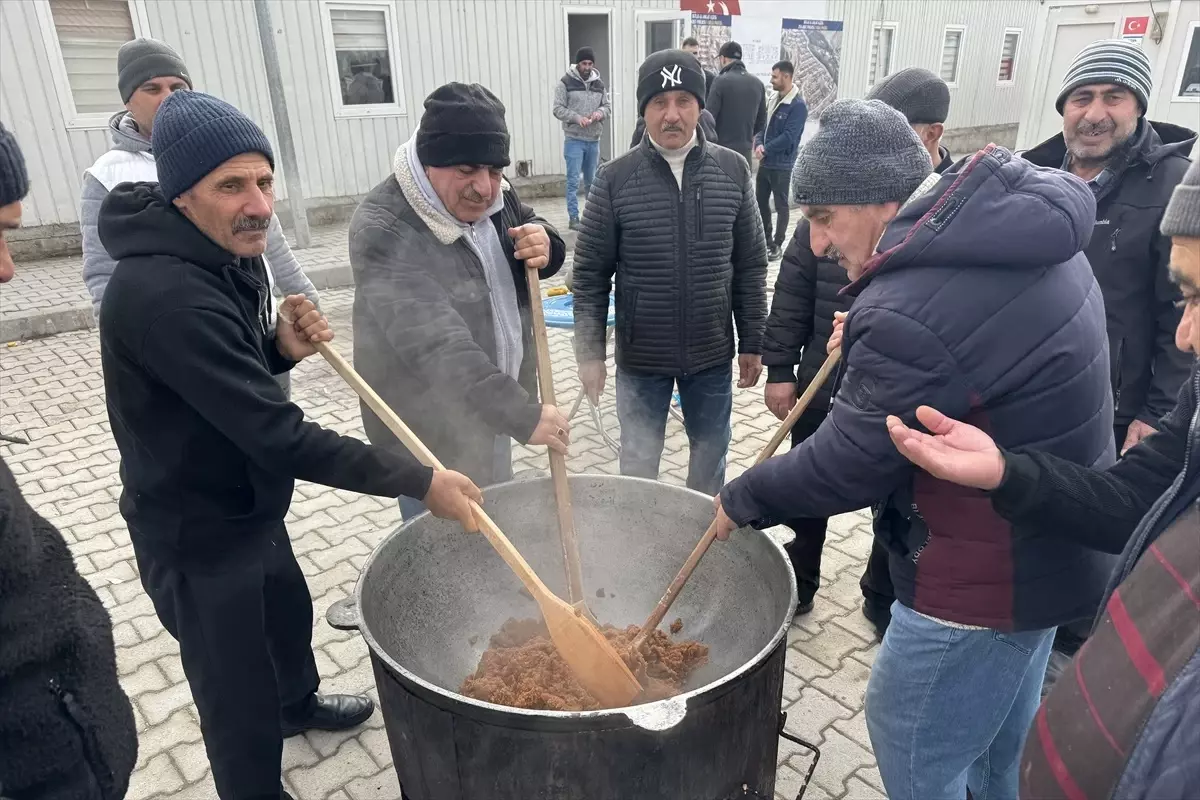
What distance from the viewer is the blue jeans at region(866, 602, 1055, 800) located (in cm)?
187

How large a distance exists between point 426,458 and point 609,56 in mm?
11553

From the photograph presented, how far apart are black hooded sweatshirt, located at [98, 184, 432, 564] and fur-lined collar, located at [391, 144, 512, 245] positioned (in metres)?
0.67

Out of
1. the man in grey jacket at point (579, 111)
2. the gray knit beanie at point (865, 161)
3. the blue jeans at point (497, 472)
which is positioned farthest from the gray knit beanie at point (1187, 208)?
the man in grey jacket at point (579, 111)

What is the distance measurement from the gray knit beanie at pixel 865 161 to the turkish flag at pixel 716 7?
11.8m

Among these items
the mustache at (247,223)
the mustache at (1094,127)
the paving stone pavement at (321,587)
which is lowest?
the paving stone pavement at (321,587)

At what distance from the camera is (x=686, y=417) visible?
385cm

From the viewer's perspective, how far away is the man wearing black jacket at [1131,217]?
110 inches

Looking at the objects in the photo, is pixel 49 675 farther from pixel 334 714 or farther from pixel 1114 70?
pixel 1114 70

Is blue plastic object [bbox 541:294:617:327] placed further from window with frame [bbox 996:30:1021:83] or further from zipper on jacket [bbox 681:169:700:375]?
window with frame [bbox 996:30:1021:83]

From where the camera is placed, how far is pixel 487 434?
3.17 m

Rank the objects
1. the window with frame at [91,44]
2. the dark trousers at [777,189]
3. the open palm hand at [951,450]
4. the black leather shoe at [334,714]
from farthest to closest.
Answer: the dark trousers at [777,189]
the window with frame at [91,44]
the black leather shoe at [334,714]
the open palm hand at [951,450]

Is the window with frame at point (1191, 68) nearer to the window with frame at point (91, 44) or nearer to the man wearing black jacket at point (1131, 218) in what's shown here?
the man wearing black jacket at point (1131, 218)

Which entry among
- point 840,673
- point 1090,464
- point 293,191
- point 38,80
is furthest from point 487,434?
point 38,80

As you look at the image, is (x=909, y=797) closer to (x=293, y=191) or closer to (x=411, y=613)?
(x=411, y=613)
